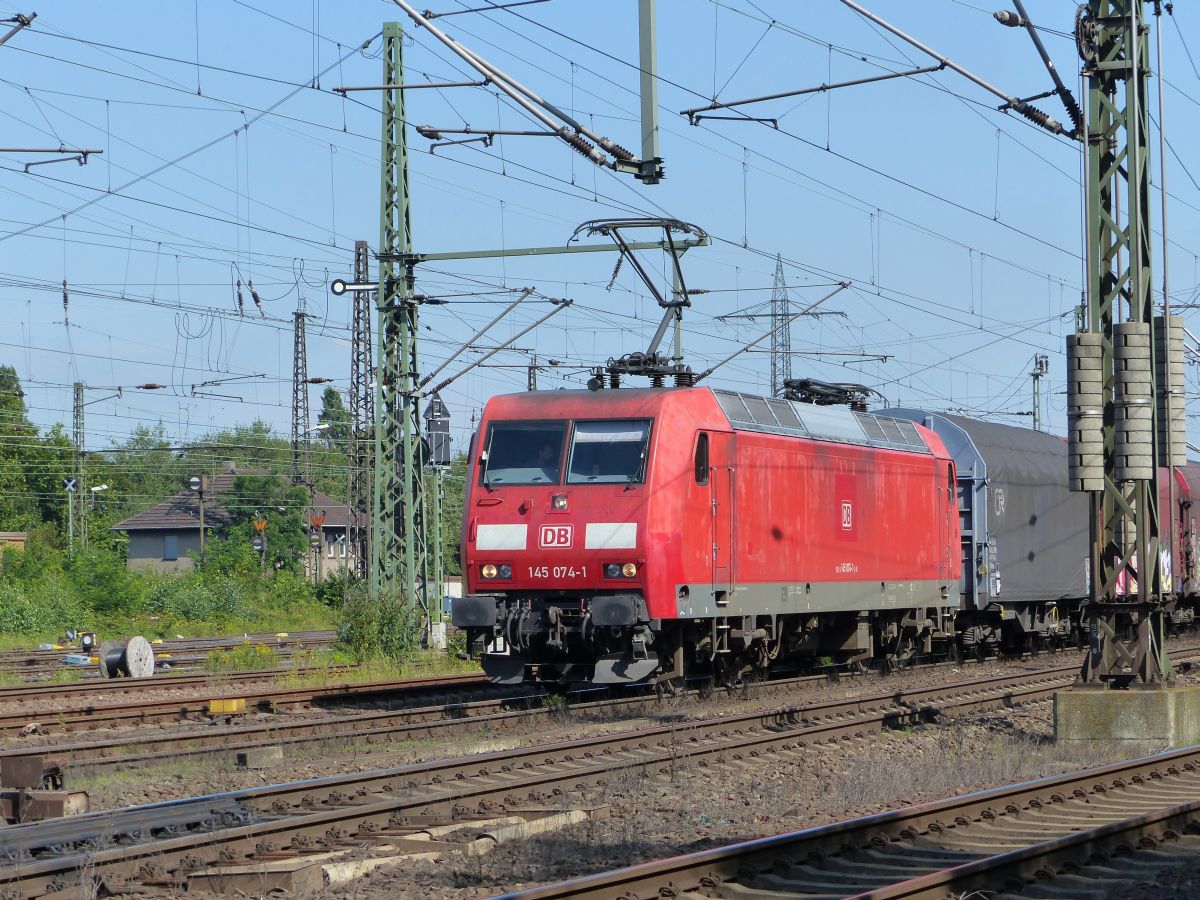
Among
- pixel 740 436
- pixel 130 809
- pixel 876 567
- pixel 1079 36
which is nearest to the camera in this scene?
pixel 130 809

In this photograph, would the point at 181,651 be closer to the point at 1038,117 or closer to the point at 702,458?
the point at 702,458

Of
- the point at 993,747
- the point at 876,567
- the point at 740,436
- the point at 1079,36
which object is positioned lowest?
the point at 993,747

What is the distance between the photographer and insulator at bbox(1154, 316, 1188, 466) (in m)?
15.4

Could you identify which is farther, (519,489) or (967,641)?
(967,641)

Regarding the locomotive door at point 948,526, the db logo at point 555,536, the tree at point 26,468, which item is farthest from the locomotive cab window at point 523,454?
the tree at point 26,468

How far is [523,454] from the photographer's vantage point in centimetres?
1781

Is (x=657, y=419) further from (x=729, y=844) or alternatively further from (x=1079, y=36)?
(x=729, y=844)

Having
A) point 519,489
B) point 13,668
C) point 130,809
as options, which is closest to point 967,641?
point 519,489

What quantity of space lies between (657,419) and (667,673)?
3.01 meters

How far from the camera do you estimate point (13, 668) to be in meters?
26.6

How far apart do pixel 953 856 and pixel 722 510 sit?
9.14m

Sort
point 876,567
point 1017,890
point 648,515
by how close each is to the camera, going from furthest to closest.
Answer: point 876,567 < point 648,515 < point 1017,890

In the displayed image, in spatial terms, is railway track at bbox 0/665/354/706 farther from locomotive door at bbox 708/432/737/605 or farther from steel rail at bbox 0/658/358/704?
locomotive door at bbox 708/432/737/605

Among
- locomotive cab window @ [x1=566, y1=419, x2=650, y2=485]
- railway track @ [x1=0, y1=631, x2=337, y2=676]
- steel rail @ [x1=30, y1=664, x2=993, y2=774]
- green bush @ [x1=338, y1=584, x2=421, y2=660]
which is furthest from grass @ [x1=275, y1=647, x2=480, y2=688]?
locomotive cab window @ [x1=566, y1=419, x2=650, y2=485]
